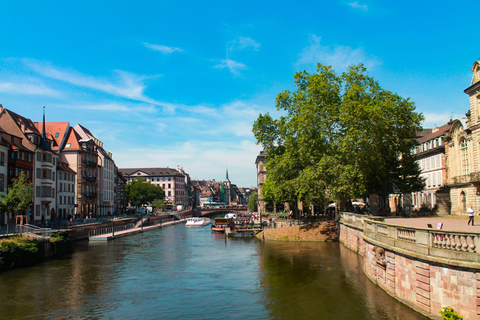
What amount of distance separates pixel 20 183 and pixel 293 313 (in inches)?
1362

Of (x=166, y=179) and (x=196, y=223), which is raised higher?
(x=166, y=179)

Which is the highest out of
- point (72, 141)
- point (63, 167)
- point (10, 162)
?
point (72, 141)

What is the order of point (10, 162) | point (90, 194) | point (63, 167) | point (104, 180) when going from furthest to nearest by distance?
point (104, 180), point (90, 194), point (63, 167), point (10, 162)

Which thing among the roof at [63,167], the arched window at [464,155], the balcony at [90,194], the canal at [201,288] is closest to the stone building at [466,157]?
the arched window at [464,155]

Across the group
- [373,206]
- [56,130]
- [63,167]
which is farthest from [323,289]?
[56,130]

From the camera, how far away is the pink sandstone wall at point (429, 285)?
45.6 ft

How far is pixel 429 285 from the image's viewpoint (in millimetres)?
15656

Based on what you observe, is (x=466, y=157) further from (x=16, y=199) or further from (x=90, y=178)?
(x=90, y=178)

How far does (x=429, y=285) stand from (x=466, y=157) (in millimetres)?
32686

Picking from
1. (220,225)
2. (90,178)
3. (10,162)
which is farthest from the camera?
(90,178)

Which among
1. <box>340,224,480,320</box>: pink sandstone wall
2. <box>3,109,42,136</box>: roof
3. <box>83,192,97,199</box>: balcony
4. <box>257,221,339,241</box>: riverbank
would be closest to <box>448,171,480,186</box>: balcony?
<box>257,221,339,241</box>: riverbank

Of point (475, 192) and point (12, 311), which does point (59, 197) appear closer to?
point (12, 311)

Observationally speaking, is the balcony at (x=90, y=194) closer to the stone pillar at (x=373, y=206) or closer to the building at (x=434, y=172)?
the stone pillar at (x=373, y=206)

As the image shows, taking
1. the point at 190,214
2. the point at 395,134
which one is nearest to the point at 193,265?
the point at 395,134
